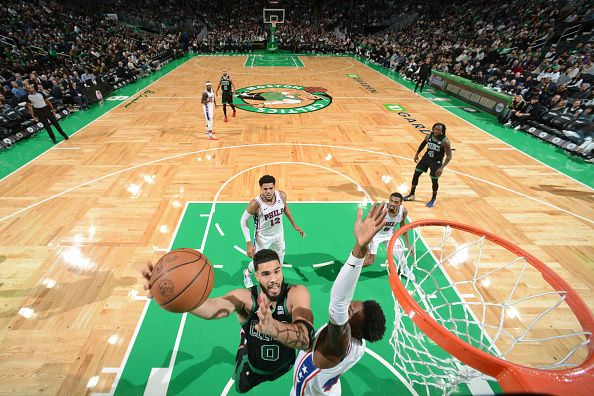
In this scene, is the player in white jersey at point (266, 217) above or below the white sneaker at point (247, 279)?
above

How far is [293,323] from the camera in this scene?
2.23 meters

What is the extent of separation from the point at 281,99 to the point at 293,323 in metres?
13.9

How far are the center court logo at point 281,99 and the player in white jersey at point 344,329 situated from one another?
38.6 feet

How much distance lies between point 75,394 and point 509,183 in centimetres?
943

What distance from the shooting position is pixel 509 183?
798 cm

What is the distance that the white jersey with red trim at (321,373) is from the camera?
7.30 feet

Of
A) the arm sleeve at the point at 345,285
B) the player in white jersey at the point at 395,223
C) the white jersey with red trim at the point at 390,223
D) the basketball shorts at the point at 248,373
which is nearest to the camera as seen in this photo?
the arm sleeve at the point at 345,285

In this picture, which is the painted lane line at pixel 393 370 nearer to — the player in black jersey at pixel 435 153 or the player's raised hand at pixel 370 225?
the player's raised hand at pixel 370 225

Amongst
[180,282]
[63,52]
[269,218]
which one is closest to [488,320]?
[269,218]

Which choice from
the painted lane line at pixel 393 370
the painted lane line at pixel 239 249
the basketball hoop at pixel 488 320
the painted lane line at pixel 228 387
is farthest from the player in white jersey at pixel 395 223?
the painted lane line at pixel 228 387

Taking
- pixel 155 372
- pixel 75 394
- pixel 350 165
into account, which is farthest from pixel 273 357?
pixel 350 165

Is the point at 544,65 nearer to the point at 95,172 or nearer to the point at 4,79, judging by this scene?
the point at 95,172

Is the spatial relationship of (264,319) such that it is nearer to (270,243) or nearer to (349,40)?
(270,243)

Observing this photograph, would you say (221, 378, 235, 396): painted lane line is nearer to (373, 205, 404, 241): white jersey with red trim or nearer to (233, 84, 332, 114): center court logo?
(373, 205, 404, 241): white jersey with red trim
